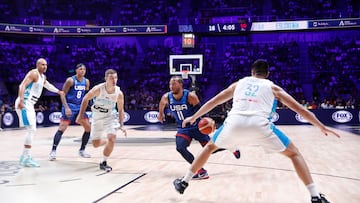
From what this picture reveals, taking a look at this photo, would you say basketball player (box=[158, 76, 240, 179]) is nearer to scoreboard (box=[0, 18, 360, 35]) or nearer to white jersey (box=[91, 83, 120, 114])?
white jersey (box=[91, 83, 120, 114])

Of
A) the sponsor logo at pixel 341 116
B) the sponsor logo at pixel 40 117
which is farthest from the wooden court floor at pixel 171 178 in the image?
the sponsor logo at pixel 40 117

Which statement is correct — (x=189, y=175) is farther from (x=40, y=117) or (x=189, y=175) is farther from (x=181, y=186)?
(x=40, y=117)

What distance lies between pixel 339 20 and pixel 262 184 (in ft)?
67.2

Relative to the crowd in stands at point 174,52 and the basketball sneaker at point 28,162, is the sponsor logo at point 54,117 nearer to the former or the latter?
the crowd in stands at point 174,52

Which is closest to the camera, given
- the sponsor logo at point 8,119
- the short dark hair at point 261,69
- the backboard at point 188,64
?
the short dark hair at point 261,69

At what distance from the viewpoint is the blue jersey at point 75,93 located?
28.3ft

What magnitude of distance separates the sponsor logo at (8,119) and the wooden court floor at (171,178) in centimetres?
958

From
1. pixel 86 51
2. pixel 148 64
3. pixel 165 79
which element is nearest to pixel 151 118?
pixel 165 79

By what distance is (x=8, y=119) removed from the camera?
747 inches

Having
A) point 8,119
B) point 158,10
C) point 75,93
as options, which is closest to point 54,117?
point 8,119

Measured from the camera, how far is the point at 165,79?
25.7 metres

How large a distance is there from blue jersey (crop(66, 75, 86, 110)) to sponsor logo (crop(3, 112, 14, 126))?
11.5 metres

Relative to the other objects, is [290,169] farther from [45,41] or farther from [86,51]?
[45,41]

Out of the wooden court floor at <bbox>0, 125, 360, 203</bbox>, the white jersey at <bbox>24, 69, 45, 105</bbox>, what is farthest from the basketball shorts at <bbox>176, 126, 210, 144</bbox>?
the white jersey at <bbox>24, 69, 45, 105</bbox>
